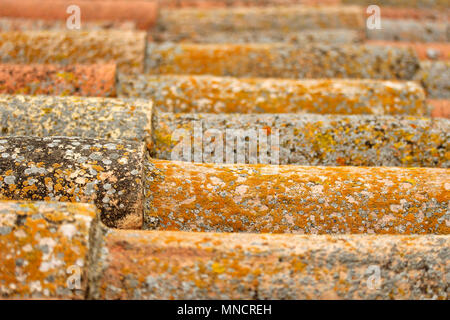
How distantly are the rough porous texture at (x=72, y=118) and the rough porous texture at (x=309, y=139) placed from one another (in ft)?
0.49

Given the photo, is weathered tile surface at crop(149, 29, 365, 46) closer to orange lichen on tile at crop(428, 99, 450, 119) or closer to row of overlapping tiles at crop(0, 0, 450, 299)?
row of overlapping tiles at crop(0, 0, 450, 299)

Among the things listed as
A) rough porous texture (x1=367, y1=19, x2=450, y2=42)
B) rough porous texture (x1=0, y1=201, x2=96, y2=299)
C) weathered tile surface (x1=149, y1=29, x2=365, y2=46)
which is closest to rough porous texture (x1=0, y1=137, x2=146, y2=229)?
rough porous texture (x1=0, y1=201, x2=96, y2=299)

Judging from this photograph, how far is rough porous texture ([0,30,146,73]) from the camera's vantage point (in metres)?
3.41

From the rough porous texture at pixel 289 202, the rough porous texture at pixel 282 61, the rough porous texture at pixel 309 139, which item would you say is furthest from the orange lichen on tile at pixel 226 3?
the rough porous texture at pixel 289 202

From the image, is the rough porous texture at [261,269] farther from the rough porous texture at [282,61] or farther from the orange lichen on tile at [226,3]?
the orange lichen on tile at [226,3]

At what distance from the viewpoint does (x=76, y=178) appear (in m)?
1.89

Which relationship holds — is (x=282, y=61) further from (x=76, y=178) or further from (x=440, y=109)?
(x=76, y=178)

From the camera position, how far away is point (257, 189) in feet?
6.78

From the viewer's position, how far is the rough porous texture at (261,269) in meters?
1.58

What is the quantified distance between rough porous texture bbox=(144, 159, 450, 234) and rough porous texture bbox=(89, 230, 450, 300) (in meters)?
0.29

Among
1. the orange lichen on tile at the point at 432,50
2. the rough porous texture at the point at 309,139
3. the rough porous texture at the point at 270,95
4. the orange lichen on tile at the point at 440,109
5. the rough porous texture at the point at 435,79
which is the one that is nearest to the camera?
the rough porous texture at the point at 309,139

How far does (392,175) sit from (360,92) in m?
1.10

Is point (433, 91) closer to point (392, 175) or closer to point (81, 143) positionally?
point (392, 175)

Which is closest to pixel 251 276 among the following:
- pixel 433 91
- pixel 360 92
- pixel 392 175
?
pixel 392 175
